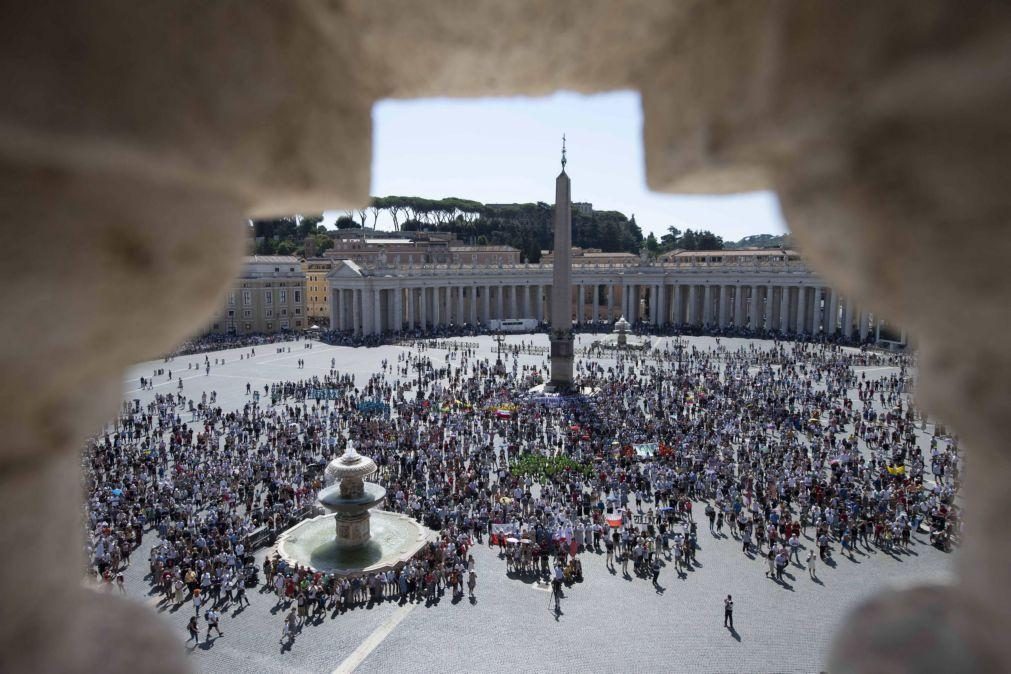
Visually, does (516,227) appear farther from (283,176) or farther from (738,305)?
(283,176)

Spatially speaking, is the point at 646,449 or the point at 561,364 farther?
the point at 561,364

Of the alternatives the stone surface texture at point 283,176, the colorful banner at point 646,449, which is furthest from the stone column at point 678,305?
the stone surface texture at point 283,176

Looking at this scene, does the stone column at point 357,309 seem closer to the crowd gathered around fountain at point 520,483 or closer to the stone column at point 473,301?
the stone column at point 473,301

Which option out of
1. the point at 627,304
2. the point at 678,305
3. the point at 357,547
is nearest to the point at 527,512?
the point at 357,547

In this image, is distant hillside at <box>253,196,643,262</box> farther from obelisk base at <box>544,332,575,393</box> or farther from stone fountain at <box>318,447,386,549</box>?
stone fountain at <box>318,447,386,549</box>

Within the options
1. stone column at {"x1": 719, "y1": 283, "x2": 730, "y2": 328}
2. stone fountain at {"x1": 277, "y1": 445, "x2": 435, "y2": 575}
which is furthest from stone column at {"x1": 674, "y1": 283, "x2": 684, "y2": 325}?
stone fountain at {"x1": 277, "y1": 445, "x2": 435, "y2": 575}

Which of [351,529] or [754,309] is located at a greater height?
[754,309]

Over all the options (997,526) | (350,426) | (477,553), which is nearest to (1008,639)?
(997,526)
